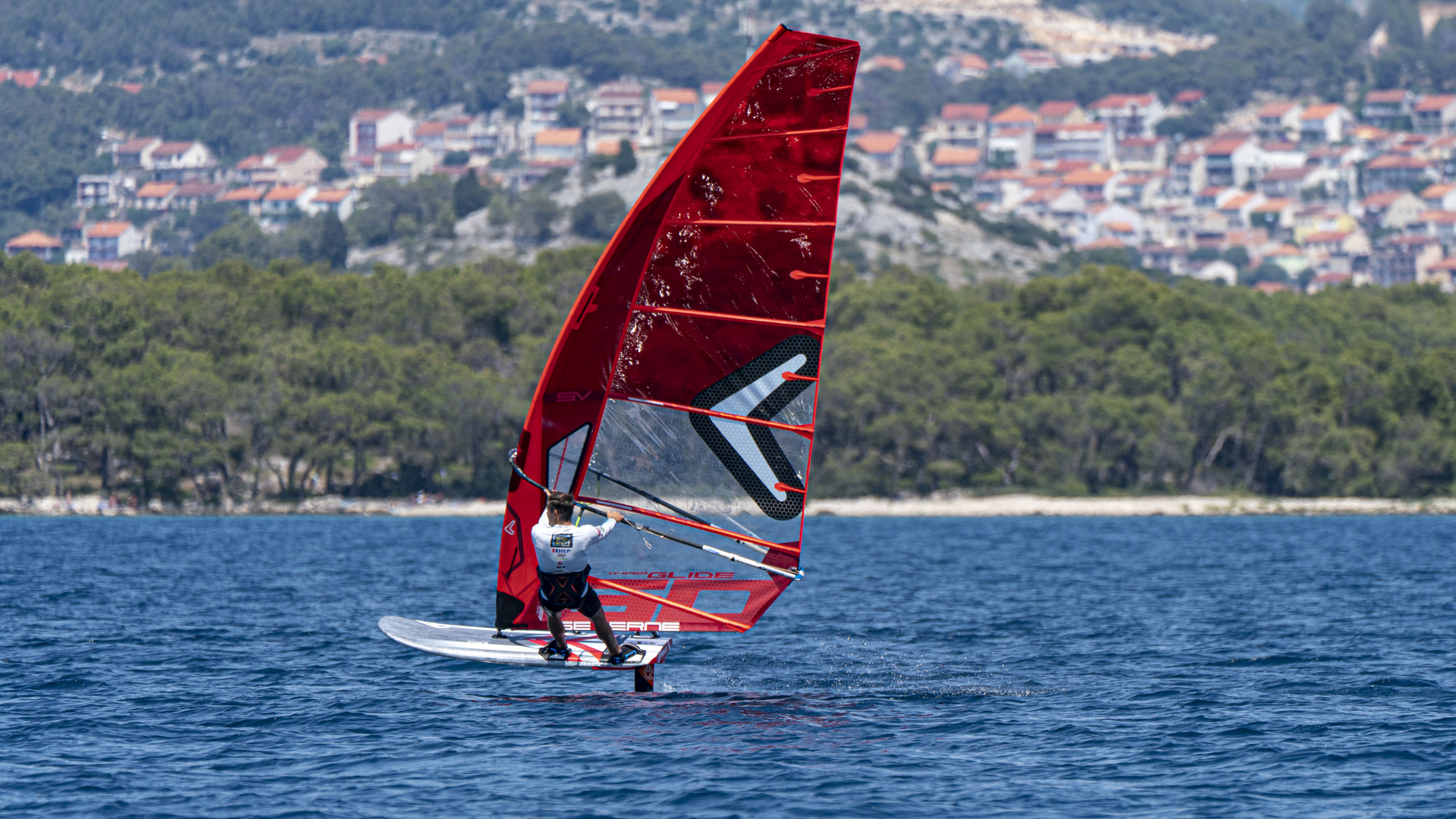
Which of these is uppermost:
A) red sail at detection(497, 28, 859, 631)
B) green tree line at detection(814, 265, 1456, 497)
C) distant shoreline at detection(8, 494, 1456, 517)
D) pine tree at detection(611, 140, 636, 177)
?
pine tree at detection(611, 140, 636, 177)

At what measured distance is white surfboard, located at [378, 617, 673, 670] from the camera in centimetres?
1745

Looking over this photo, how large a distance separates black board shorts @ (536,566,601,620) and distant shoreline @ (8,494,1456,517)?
61.2m

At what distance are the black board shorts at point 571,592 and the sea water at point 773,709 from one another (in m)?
1.19

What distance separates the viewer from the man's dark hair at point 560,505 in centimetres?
1688

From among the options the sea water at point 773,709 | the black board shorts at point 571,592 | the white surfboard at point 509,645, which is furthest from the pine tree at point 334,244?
the black board shorts at point 571,592

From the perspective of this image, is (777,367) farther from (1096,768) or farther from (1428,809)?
(1428,809)

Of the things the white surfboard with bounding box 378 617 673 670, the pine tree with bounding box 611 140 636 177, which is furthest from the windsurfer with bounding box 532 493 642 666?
the pine tree with bounding box 611 140 636 177

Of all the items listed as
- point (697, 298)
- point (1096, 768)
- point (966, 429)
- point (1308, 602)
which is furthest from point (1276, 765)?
point (966, 429)

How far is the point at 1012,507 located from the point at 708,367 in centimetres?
6647

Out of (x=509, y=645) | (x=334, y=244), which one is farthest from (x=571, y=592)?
(x=334, y=244)

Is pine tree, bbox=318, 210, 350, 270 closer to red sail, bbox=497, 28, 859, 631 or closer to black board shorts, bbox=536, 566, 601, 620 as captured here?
red sail, bbox=497, 28, 859, 631

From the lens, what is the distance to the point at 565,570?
56.1 ft

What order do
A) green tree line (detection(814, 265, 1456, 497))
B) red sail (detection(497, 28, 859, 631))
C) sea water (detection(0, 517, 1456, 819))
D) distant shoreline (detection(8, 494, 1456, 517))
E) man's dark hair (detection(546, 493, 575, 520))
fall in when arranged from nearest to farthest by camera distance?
1. sea water (detection(0, 517, 1456, 819))
2. red sail (detection(497, 28, 859, 631))
3. man's dark hair (detection(546, 493, 575, 520))
4. distant shoreline (detection(8, 494, 1456, 517))
5. green tree line (detection(814, 265, 1456, 497))

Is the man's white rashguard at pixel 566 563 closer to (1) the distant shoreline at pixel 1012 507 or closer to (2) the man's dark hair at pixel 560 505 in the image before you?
(2) the man's dark hair at pixel 560 505
